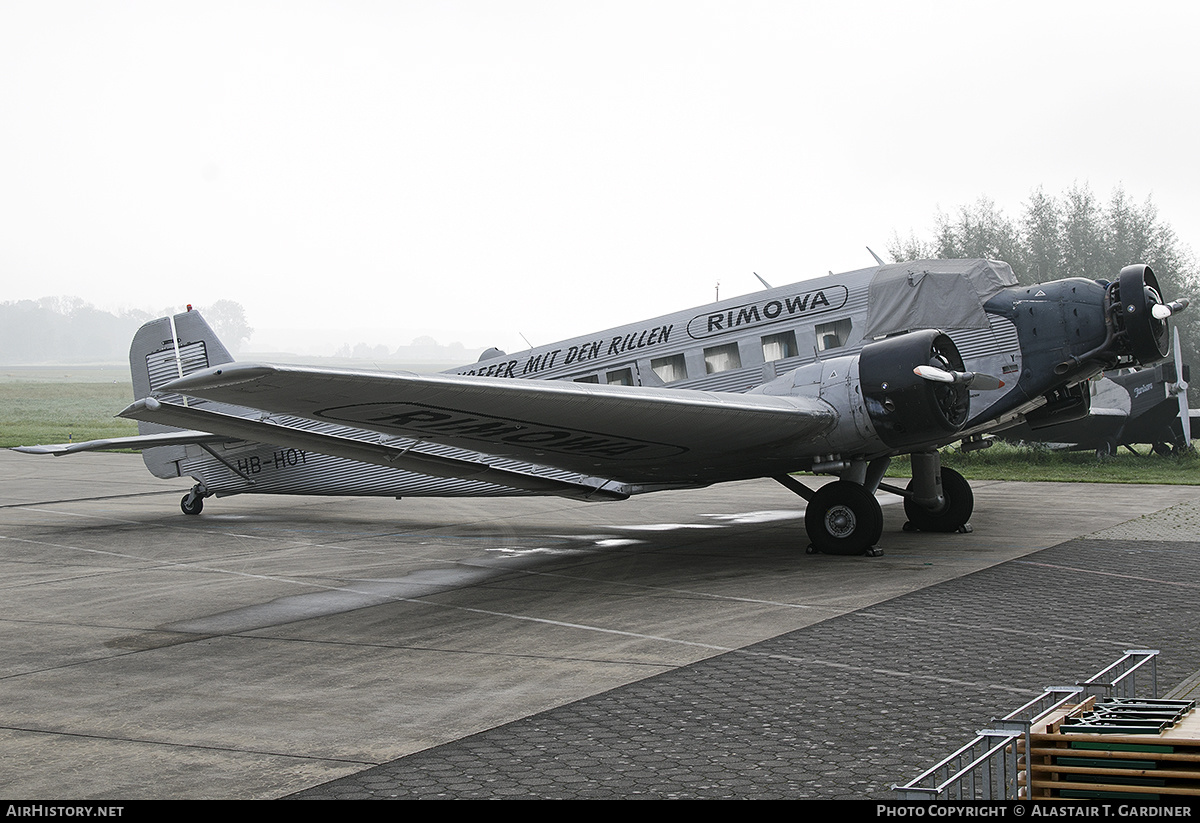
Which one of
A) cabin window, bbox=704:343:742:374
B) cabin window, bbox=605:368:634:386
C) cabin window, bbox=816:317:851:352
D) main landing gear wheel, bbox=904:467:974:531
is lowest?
main landing gear wheel, bbox=904:467:974:531

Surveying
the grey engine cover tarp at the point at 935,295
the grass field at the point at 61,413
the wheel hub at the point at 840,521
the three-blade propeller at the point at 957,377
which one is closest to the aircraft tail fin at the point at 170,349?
the wheel hub at the point at 840,521

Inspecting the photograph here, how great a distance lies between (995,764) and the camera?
4.65 meters

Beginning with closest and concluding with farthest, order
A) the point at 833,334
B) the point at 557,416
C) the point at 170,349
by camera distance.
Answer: the point at 557,416, the point at 833,334, the point at 170,349

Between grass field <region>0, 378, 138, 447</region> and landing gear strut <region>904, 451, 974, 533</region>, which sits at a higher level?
grass field <region>0, 378, 138, 447</region>

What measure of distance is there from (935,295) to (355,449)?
7.38m

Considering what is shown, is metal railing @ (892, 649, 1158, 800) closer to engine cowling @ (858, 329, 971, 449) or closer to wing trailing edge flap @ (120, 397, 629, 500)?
engine cowling @ (858, 329, 971, 449)

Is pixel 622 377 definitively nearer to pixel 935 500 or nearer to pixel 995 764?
pixel 935 500

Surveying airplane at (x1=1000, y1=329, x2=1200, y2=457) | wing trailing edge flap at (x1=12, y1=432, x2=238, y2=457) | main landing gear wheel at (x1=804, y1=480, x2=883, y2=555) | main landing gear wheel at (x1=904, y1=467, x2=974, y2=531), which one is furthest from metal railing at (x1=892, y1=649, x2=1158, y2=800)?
airplane at (x1=1000, y1=329, x2=1200, y2=457)

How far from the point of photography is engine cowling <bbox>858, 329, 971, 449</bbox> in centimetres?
1065

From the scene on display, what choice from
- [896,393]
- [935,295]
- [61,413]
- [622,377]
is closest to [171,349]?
[622,377]

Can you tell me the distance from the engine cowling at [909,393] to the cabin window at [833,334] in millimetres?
1705

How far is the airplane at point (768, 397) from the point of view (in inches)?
367

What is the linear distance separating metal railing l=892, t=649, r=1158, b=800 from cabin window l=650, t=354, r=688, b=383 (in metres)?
8.25

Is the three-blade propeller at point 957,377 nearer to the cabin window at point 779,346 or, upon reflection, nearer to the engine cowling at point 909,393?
the engine cowling at point 909,393
